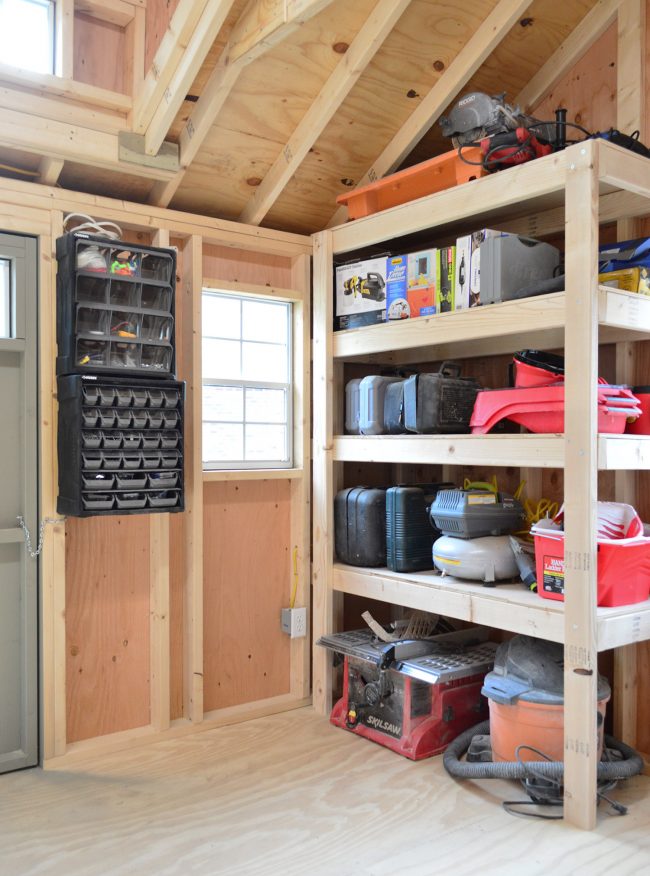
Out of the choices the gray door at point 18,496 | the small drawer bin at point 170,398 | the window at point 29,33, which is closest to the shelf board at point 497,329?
the small drawer bin at point 170,398

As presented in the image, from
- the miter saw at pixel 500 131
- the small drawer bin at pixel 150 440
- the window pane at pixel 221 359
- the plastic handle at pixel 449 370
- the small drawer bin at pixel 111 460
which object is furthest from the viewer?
the window pane at pixel 221 359

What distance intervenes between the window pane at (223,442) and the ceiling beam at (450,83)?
132 cm

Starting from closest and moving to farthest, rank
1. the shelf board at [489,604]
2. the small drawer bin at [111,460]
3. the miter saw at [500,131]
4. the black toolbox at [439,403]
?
the shelf board at [489,604] < the miter saw at [500,131] < the small drawer bin at [111,460] < the black toolbox at [439,403]

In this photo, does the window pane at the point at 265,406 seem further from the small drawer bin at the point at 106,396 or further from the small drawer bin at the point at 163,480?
the small drawer bin at the point at 106,396

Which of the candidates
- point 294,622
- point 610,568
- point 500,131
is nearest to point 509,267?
point 500,131

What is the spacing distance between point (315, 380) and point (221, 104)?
4.21 feet

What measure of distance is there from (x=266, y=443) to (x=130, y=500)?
95 cm

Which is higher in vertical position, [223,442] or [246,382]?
[246,382]

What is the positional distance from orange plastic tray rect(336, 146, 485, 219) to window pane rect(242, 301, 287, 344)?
58cm

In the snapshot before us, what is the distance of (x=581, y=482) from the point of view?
8.10 ft

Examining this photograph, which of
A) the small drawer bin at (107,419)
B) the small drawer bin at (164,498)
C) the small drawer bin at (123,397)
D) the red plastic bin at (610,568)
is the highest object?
the small drawer bin at (123,397)

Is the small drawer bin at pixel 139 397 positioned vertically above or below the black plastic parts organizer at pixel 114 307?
below

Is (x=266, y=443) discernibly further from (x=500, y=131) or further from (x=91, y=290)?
(x=500, y=131)

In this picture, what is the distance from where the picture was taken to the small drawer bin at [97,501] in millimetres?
2814
